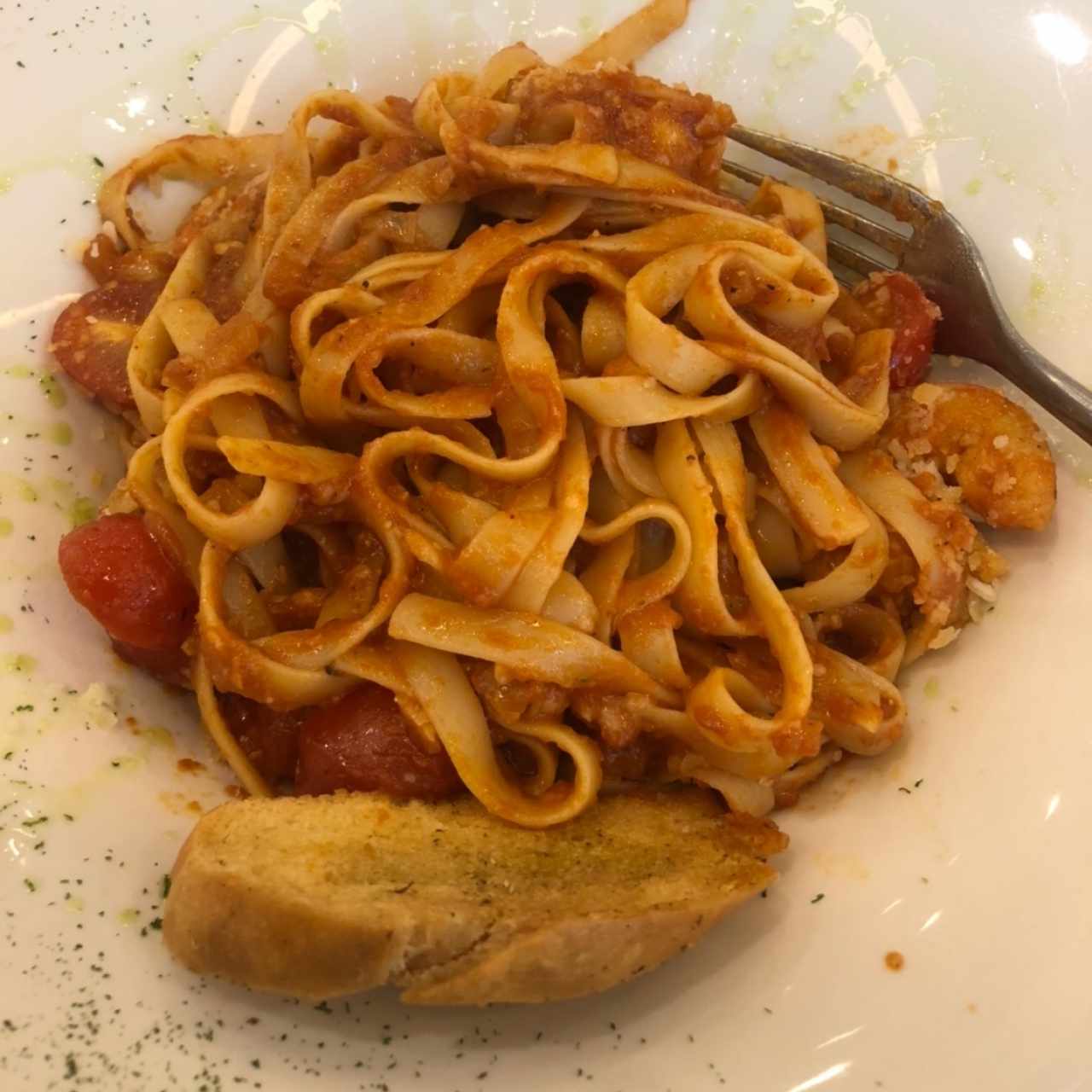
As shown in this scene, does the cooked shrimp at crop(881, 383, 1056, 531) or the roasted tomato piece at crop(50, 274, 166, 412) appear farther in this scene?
the roasted tomato piece at crop(50, 274, 166, 412)

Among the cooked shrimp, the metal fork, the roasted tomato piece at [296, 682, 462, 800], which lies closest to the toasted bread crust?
the roasted tomato piece at [296, 682, 462, 800]

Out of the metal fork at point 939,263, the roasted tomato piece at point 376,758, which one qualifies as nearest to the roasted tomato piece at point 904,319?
the metal fork at point 939,263

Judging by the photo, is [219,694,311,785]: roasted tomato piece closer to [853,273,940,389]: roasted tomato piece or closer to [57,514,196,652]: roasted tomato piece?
[57,514,196,652]: roasted tomato piece

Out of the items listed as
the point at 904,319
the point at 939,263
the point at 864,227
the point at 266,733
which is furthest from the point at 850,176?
the point at 266,733

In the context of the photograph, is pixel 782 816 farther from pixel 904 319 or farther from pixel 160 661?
pixel 160 661

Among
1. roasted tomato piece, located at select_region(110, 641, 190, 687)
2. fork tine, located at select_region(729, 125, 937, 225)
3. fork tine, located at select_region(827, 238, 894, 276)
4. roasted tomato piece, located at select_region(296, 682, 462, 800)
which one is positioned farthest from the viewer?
fork tine, located at select_region(827, 238, 894, 276)

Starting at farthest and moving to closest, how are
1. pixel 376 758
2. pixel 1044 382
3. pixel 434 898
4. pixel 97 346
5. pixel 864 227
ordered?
pixel 864 227
pixel 97 346
pixel 1044 382
pixel 376 758
pixel 434 898

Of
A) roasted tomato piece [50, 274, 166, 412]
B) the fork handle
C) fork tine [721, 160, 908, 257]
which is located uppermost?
fork tine [721, 160, 908, 257]
